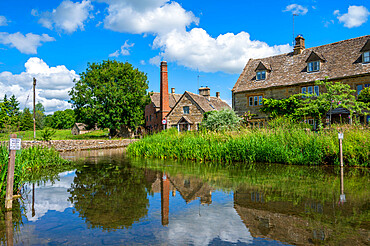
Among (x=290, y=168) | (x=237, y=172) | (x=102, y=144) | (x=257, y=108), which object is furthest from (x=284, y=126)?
(x=102, y=144)

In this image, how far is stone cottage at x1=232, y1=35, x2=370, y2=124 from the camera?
24422mm

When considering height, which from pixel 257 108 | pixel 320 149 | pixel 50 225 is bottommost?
pixel 50 225

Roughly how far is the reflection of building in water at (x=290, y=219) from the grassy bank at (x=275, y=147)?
Result: 6.44 meters

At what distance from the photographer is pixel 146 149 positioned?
1927 cm

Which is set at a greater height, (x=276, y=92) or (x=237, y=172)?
(x=276, y=92)

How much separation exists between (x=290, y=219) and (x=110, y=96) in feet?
128

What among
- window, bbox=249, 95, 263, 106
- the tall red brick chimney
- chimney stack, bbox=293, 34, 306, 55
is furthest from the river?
the tall red brick chimney

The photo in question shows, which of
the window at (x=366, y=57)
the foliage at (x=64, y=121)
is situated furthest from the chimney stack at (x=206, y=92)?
the foliage at (x=64, y=121)

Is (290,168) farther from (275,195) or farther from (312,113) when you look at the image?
(312,113)

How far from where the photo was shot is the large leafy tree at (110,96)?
41.4m

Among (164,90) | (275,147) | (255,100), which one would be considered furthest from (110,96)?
(275,147)

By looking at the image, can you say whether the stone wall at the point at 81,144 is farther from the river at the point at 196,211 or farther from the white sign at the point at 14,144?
the white sign at the point at 14,144

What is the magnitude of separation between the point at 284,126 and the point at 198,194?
9491mm

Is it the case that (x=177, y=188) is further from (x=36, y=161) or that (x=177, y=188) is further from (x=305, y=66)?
(x=305, y=66)
